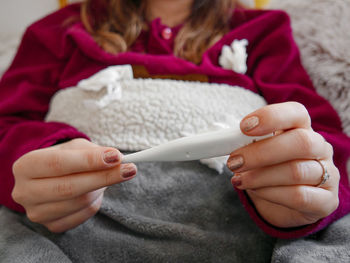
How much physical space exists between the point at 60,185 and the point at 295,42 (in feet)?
1.56

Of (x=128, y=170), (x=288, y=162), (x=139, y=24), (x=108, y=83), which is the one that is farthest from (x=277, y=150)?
(x=139, y=24)

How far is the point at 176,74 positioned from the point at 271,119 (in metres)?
0.24

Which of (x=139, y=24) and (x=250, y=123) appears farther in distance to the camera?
(x=139, y=24)

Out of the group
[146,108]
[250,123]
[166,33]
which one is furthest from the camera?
[166,33]

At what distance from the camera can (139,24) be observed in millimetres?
582

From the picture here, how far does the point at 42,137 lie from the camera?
427mm

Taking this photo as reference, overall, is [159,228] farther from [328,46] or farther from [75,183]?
[328,46]

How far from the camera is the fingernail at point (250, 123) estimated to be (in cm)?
27

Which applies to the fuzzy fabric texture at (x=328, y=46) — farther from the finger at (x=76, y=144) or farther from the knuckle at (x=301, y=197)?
the finger at (x=76, y=144)

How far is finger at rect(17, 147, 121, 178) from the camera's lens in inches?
11.9

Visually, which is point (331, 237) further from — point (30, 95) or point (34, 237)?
point (30, 95)

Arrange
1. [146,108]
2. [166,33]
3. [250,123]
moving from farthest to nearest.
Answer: [166,33], [146,108], [250,123]

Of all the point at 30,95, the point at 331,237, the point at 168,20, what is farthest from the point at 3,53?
the point at 331,237

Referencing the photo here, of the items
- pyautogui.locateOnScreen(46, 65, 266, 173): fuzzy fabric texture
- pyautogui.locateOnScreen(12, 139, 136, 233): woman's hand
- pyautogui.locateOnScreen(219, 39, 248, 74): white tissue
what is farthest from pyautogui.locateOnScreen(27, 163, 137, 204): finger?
pyautogui.locateOnScreen(219, 39, 248, 74): white tissue
